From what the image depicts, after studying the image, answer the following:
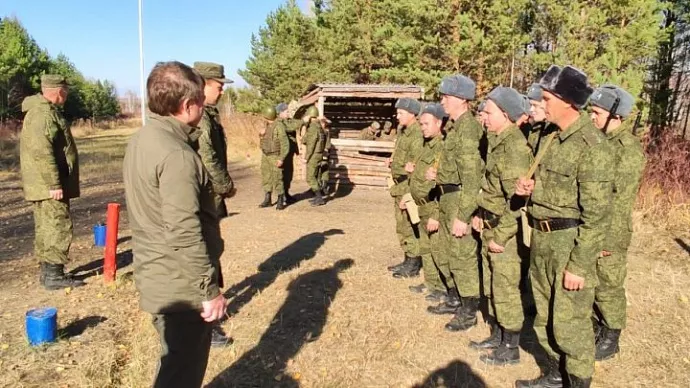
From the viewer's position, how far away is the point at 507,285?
416 centimetres

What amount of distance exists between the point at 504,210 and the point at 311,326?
6.85ft

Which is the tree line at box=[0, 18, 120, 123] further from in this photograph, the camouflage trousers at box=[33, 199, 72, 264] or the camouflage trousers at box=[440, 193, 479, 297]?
the camouflage trousers at box=[440, 193, 479, 297]

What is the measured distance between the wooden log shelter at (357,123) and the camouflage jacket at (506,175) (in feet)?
27.4

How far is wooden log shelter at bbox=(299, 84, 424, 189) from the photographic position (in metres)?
12.8

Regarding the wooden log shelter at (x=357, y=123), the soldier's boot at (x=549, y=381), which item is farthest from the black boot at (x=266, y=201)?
the soldier's boot at (x=549, y=381)

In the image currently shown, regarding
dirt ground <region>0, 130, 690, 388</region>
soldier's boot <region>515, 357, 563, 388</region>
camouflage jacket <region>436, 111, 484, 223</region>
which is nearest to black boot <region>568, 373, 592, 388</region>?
soldier's boot <region>515, 357, 563, 388</region>

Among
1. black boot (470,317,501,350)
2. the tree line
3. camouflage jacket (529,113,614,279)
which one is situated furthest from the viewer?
the tree line

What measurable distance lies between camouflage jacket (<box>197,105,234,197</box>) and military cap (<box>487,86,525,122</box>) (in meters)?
2.28

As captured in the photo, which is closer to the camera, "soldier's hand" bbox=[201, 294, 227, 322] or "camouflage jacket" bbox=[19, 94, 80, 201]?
"soldier's hand" bbox=[201, 294, 227, 322]

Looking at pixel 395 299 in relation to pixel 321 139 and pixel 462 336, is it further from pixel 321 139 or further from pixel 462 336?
pixel 321 139

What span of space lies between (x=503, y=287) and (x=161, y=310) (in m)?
2.72

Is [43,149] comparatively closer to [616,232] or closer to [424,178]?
[424,178]

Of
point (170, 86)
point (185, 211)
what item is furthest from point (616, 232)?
point (170, 86)

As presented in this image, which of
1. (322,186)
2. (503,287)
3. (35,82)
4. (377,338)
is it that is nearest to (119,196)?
(322,186)
